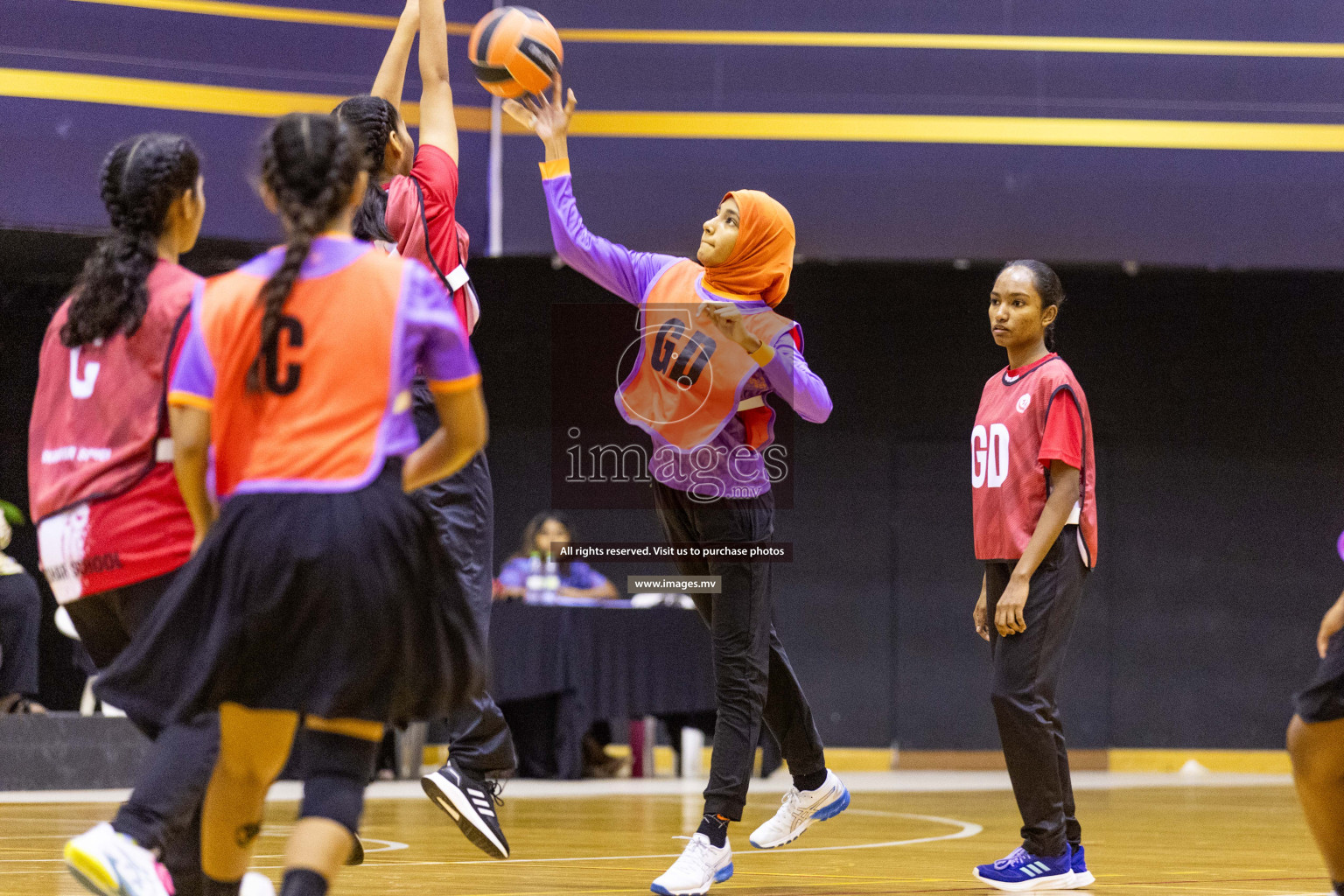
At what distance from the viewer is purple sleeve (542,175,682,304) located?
4117mm

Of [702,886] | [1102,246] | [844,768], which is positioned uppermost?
[1102,246]

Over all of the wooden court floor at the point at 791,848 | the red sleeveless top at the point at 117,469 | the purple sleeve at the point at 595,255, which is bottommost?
the wooden court floor at the point at 791,848

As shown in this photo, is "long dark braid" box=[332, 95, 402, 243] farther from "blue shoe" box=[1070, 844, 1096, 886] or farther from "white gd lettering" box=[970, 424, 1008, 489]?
"blue shoe" box=[1070, 844, 1096, 886]

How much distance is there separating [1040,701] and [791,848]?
1.36m

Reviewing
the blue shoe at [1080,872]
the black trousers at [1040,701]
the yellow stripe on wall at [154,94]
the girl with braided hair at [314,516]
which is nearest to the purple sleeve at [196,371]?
the girl with braided hair at [314,516]

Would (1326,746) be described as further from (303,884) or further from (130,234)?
(130,234)

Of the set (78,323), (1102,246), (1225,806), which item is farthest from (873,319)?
(78,323)

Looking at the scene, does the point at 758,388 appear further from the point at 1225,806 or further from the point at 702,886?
the point at 1225,806

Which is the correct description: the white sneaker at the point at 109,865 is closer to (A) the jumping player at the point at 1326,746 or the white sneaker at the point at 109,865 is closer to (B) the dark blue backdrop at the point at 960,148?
(A) the jumping player at the point at 1326,746

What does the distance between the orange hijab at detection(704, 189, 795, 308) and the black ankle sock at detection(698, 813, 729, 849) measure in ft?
4.79

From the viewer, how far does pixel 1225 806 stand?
7.38 metres

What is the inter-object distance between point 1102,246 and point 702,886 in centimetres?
651

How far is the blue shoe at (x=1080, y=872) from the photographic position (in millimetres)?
4051

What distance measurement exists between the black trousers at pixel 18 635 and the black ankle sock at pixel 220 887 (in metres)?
6.16
